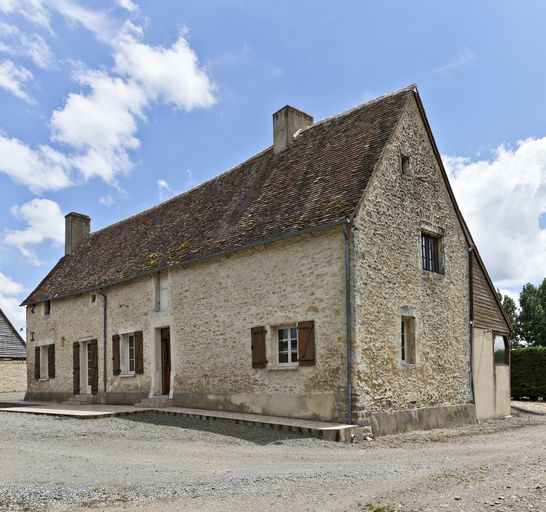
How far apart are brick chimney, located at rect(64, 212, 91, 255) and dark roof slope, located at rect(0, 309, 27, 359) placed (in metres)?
7.61

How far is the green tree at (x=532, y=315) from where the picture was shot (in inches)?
1693

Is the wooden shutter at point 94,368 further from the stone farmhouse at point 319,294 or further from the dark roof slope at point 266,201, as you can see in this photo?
the dark roof slope at point 266,201

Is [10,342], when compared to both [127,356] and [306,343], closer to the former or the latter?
[127,356]

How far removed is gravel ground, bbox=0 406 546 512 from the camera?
6117mm

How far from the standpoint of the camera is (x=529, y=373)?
2389 centimetres

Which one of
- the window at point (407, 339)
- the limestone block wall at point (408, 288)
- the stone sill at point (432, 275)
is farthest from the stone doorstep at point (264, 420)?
the stone sill at point (432, 275)

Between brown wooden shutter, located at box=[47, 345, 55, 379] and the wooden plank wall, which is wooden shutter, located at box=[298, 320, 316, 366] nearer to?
the wooden plank wall

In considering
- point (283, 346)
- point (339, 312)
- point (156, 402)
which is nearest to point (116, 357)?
point (156, 402)

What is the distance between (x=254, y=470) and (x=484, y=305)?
36.6ft

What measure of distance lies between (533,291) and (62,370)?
3495 centimetres

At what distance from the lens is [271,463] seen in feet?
28.2

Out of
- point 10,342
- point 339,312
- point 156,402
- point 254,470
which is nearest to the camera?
point 254,470

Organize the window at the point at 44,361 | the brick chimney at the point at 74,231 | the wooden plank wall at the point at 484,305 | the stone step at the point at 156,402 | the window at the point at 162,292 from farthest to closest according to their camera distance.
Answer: the brick chimney at the point at 74,231 → the window at the point at 44,361 → the window at the point at 162,292 → the wooden plank wall at the point at 484,305 → the stone step at the point at 156,402

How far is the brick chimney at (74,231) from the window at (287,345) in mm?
14674
